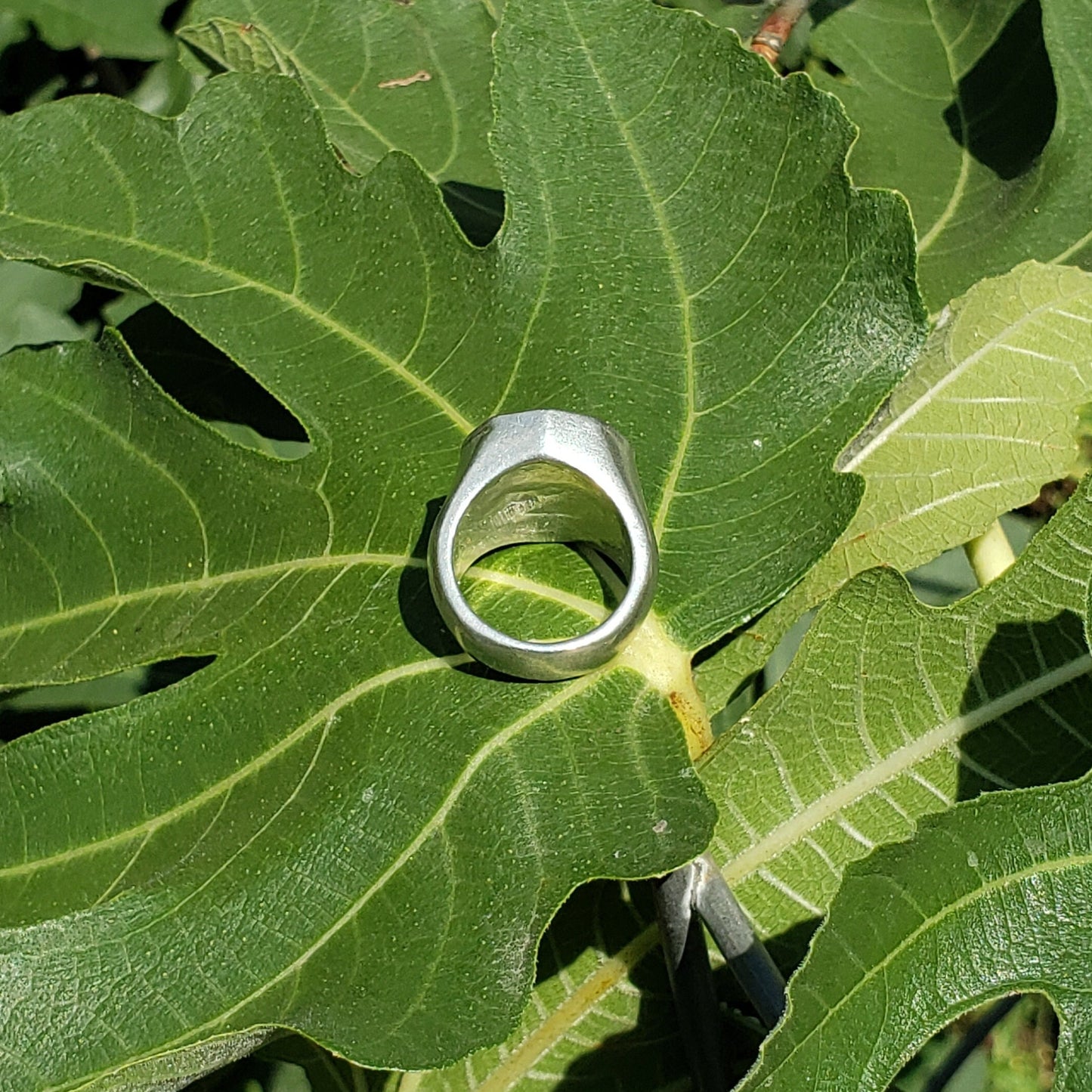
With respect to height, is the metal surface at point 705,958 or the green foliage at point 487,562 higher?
Answer: the green foliage at point 487,562

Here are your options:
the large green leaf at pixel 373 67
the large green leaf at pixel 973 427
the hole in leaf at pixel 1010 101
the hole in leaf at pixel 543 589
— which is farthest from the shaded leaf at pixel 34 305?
the hole in leaf at pixel 1010 101

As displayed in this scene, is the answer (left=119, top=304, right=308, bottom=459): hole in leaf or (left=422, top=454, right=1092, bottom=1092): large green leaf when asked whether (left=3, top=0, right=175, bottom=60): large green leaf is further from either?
(left=422, top=454, right=1092, bottom=1092): large green leaf

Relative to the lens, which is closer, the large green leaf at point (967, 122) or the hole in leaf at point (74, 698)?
the large green leaf at point (967, 122)

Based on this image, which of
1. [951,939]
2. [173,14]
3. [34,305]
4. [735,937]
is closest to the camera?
[951,939]

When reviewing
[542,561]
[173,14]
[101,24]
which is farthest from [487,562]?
[173,14]

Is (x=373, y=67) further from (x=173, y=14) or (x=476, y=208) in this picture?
(x=173, y=14)

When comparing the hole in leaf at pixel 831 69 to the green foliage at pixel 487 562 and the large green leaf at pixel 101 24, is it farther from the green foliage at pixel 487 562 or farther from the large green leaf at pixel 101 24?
the large green leaf at pixel 101 24

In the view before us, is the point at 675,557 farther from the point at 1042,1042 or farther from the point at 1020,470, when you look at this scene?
the point at 1042,1042
